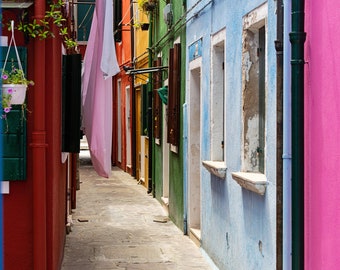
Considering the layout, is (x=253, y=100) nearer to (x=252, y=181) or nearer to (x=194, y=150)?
(x=252, y=181)

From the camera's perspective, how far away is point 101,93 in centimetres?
755

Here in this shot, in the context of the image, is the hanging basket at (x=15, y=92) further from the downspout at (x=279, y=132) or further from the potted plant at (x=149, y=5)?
the potted plant at (x=149, y=5)

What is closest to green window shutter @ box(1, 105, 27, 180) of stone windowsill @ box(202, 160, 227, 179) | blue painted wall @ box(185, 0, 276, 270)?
blue painted wall @ box(185, 0, 276, 270)

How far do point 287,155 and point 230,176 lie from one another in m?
2.70

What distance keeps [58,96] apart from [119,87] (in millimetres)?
19172

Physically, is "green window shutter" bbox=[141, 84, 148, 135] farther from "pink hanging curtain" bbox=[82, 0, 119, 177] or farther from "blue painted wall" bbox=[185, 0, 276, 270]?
"pink hanging curtain" bbox=[82, 0, 119, 177]

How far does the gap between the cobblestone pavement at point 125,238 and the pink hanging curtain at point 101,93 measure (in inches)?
88.2

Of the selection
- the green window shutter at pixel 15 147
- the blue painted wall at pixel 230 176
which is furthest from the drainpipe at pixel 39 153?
the blue painted wall at pixel 230 176

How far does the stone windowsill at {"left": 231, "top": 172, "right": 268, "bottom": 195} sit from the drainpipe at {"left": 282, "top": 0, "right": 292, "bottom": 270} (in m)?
0.90

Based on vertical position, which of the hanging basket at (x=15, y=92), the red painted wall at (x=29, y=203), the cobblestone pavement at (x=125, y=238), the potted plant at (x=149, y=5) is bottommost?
the cobblestone pavement at (x=125, y=238)

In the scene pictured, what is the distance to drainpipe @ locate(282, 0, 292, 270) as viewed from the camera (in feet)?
17.4

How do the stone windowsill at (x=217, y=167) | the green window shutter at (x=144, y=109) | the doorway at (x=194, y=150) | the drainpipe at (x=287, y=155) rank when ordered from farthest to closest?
the green window shutter at (x=144, y=109), the doorway at (x=194, y=150), the stone windowsill at (x=217, y=167), the drainpipe at (x=287, y=155)

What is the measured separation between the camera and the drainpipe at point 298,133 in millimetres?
4977

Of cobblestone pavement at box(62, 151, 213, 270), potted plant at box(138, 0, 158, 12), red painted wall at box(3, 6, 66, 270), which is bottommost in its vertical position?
cobblestone pavement at box(62, 151, 213, 270)
